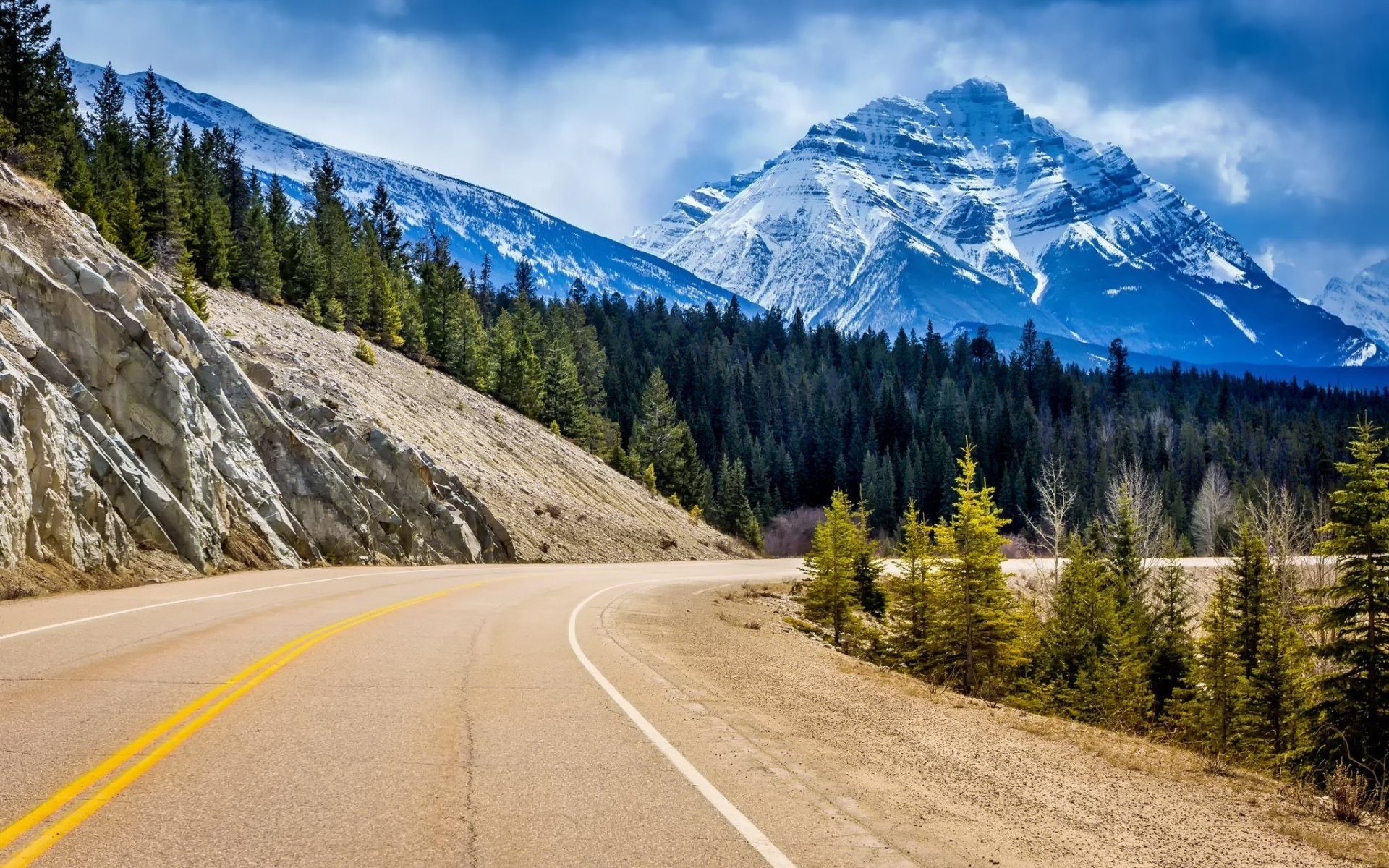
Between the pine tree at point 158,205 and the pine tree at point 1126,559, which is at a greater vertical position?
the pine tree at point 158,205

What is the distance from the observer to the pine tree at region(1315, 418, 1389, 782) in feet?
52.5

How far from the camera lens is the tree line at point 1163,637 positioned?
Result: 16.4 metres

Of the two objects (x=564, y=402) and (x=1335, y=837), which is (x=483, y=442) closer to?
(x=564, y=402)

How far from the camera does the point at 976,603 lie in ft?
79.4

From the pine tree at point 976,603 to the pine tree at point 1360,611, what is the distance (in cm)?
784

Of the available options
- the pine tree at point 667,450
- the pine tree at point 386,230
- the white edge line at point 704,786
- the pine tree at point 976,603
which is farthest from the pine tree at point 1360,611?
the pine tree at point 386,230

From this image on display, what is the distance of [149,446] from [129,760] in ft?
66.4

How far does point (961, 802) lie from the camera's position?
240 inches

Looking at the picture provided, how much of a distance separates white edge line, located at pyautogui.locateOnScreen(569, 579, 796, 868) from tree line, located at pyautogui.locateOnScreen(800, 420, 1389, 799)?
1096 cm

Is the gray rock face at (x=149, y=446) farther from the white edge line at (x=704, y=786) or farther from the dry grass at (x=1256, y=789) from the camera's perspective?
the dry grass at (x=1256, y=789)

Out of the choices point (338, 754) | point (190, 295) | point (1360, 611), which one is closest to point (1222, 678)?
point (1360, 611)

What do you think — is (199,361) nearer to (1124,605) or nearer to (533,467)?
(533,467)

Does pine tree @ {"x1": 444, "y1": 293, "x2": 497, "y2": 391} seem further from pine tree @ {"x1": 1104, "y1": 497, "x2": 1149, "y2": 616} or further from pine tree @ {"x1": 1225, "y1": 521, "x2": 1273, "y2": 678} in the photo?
pine tree @ {"x1": 1225, "y1": 521, "x2": 1273, "y2": 678}

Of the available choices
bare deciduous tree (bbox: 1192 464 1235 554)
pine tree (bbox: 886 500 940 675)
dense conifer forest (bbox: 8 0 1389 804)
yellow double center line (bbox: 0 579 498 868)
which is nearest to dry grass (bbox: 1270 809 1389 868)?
dense conifer forest (bbox: 8 0 1389 804)
